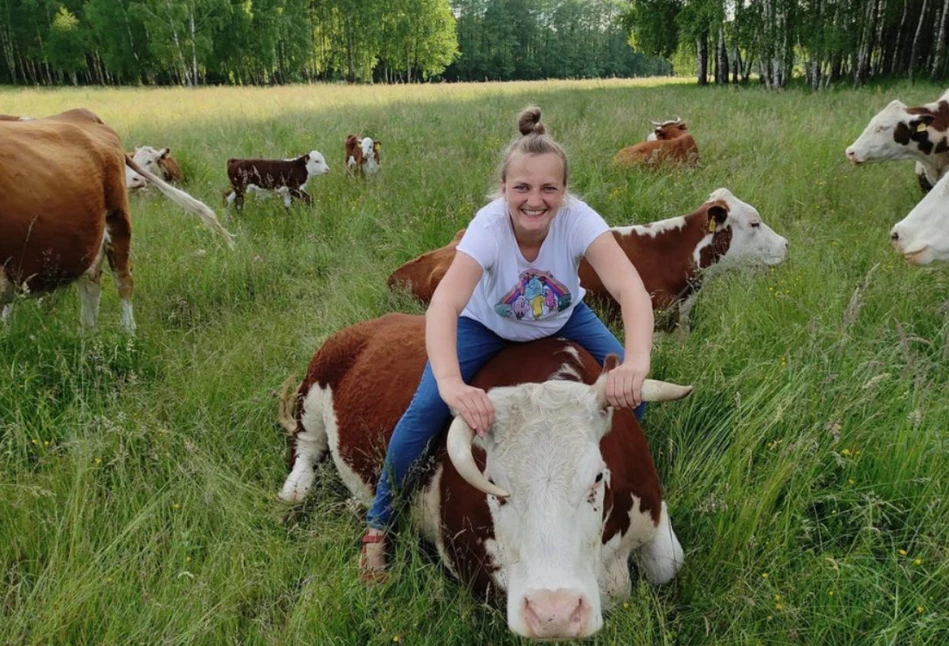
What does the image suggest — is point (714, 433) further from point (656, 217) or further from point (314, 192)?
point (314, 192)

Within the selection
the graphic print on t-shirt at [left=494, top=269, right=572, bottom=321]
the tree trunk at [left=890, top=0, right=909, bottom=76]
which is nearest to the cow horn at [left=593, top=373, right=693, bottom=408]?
the graphic print on t-shirt at [left=494, top=269, right=572, bottom=321]

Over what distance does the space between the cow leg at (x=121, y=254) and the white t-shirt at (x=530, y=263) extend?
3.77 m

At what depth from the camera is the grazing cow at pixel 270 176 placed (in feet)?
27.5

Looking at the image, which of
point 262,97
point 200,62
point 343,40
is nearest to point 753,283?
point 262,97

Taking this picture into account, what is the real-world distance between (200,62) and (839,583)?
Result: 5501 centimetres

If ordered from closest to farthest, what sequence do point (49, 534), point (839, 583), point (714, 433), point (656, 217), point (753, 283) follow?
1. point (839, 583)
2. point (49, 534)
3. point (714, 433)
4. point (753, 283)
5. point (656, 217)

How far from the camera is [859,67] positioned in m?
21.6

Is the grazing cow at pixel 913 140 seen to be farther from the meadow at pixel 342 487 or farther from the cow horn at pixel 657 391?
the cow horn at pixel 657 391

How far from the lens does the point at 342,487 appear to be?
11.0 ft

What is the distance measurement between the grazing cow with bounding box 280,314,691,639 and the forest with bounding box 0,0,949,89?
2291 cm

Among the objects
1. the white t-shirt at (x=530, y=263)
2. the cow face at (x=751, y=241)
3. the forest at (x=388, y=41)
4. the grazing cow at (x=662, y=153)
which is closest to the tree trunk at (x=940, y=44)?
the forest at (x=388, y=41)

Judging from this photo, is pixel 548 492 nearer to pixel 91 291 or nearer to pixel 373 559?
pixel 373 559

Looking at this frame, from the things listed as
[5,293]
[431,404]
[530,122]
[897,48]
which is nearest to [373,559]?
[431,404]

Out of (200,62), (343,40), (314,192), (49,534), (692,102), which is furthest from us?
(343,40)
